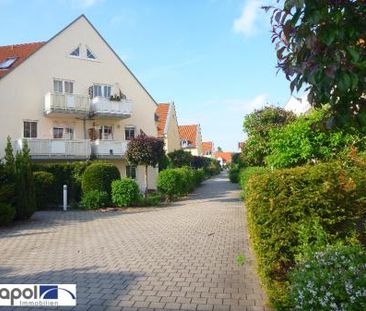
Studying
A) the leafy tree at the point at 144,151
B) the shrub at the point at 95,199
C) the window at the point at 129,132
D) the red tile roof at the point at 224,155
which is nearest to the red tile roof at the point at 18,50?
the window at the point at 129,132

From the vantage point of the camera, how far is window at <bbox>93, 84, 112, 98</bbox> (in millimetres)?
30094

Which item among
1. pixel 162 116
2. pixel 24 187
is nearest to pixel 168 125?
pixel 162 116

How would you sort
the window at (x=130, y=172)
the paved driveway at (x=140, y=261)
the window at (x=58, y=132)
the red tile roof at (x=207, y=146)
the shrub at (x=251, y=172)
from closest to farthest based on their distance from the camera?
the paved driveway at (x=140, y=261), the shrub at (x=251, y=172), the window at (x=58, y=132), the window at (x=130, y=172), the red tile roof at (x=207, y=146)

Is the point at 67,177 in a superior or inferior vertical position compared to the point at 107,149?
inferior

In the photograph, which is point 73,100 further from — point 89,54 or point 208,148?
point 208,148

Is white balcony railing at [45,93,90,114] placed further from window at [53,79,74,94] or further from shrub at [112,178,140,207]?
shrub at [112,178,140,207]

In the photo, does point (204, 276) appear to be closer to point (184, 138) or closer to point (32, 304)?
point (32, 304)

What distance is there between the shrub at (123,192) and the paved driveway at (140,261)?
3.94 metres

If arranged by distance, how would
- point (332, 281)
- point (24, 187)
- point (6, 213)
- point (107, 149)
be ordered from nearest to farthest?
point (332, 281) → point (6, 213) → point (24, 187) → point (107, 149)

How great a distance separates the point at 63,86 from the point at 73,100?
1407 mm

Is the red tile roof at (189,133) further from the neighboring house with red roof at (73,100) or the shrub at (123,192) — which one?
the shrub at (123,192)

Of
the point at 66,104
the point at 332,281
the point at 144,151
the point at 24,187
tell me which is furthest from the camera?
the point at 66,104

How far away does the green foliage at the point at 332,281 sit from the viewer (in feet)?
11.7

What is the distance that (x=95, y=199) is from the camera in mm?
18469
